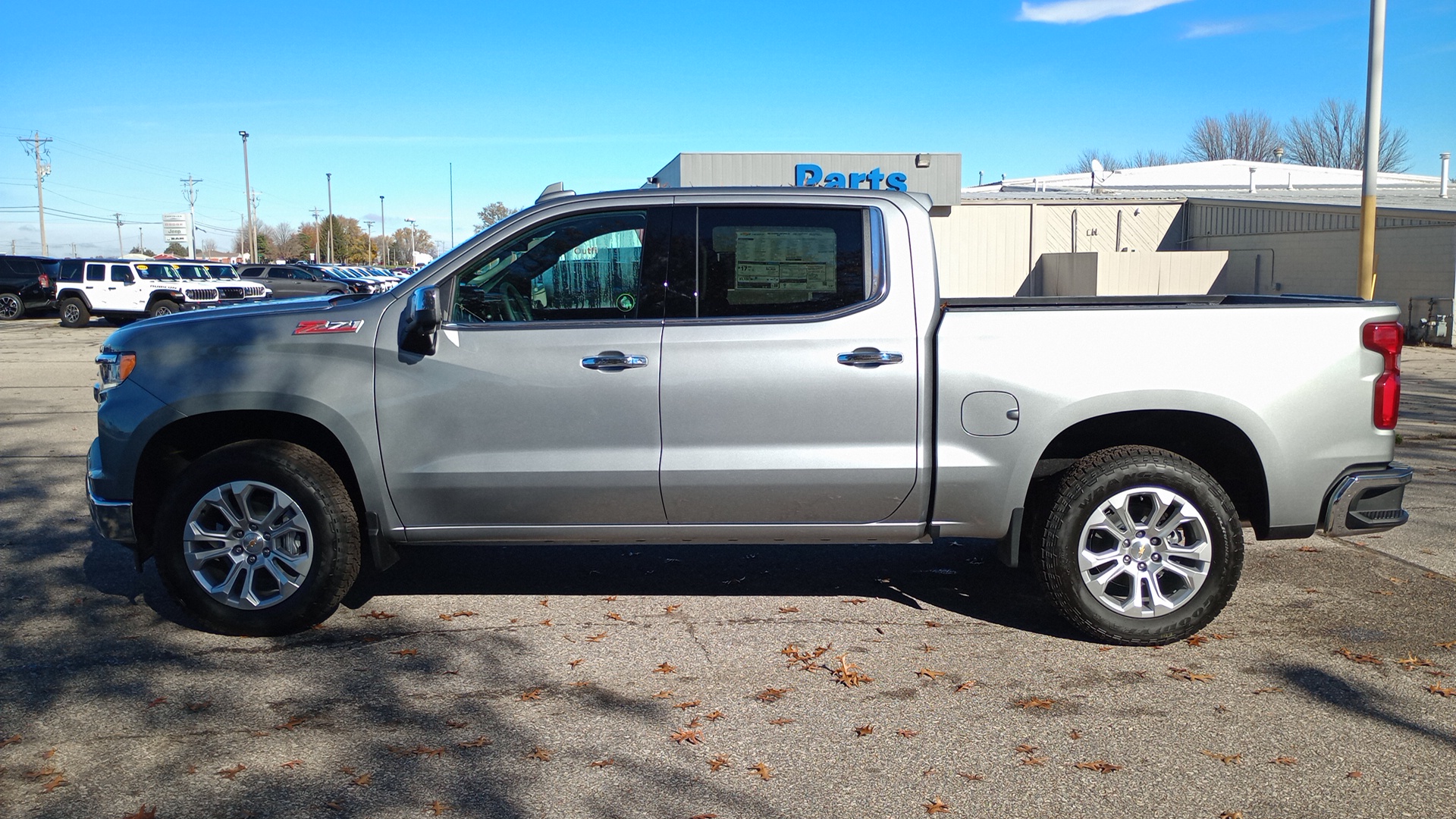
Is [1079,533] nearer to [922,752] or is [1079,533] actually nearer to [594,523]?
[922,752]

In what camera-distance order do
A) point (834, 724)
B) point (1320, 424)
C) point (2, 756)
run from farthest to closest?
→ point (1320, 424) < point (834, 724) < point (2, 756)

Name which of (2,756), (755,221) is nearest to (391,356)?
(755,221)

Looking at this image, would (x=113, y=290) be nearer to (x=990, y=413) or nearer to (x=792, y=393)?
(x=792, y=393)

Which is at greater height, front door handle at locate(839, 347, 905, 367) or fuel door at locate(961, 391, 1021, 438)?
front door handle at locate(839, 347, 905, 367)

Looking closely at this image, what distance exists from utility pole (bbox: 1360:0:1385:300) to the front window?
950 centimetres

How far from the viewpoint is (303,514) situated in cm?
495

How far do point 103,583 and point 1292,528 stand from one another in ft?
19.3

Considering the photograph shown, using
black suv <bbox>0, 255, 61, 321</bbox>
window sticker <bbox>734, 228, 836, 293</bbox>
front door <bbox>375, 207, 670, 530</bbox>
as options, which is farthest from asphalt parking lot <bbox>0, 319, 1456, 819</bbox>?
black suv <bbox>0, 255, 61, 321</bbox>

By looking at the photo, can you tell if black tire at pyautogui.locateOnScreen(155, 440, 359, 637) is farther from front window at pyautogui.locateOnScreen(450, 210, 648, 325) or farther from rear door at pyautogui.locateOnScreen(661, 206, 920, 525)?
rear door at pyautogui.locateOnScreen(661, 206, 920, 525)

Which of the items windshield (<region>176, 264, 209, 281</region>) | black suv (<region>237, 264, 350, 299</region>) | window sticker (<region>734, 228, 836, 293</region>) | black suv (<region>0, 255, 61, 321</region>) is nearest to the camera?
window sticker (<region>734, 228, 836, 293</region>)

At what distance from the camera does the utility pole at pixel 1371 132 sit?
452 inches

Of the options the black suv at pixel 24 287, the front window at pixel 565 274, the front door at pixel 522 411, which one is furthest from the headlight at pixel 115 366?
the black suv at pixel 24 287

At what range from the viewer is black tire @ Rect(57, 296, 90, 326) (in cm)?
3097

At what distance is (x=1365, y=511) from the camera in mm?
4859
